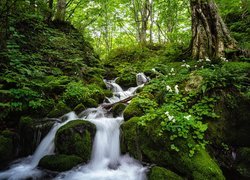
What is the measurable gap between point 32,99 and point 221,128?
14.9ft

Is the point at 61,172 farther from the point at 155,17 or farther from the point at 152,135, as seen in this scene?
the point at 155,17

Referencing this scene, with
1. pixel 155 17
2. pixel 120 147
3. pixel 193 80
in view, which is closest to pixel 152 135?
pixel 120 147

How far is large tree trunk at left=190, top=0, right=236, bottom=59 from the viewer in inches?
254

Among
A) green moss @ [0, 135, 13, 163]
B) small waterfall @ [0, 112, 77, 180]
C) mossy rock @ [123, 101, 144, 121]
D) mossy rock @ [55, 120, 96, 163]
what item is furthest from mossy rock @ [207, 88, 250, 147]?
green moss @ [0, 135, 13, 163]

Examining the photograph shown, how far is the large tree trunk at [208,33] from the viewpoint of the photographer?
6.45m

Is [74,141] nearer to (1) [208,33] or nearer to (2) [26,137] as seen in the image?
(2) [26,137]

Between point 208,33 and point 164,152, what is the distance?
4988 millimetres

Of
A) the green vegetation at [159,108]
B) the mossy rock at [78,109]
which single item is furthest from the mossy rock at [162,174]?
the mossy rock at [78,109]

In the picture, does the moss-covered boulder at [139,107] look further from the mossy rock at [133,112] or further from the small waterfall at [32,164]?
the small waterfall at [32,164]

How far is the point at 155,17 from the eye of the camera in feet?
52.2

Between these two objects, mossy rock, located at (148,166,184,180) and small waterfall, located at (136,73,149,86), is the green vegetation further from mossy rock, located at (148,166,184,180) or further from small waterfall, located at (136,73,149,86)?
small waterfall, located at (136,73,149,86)

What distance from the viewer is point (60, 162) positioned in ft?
12.5

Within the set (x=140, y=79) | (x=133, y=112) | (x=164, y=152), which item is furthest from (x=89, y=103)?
(x=140, y=79)

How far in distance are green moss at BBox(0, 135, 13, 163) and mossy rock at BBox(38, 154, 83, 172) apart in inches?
34.7
